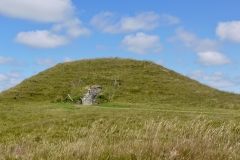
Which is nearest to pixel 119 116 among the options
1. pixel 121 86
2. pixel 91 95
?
pixel 91 95

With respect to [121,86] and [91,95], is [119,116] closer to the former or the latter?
[91,95]

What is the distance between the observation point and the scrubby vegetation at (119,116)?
7766 millimetres

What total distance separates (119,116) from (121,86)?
1967 centimetres

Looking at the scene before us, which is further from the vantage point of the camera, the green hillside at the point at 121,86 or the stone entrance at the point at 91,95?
the stone entrance at the point at 91,95

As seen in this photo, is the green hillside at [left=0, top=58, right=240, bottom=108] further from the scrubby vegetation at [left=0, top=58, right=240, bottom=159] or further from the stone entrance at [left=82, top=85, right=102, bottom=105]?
the stone entrance at [left=82, top=85, right=102, bottom=105]

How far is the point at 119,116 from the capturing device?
819 inches

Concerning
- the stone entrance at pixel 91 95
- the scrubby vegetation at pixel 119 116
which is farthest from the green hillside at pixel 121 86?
the stone entrance at pixel 91 95

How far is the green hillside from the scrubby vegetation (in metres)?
0.10

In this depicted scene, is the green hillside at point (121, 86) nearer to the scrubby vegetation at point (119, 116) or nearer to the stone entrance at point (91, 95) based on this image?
the scrubby vegetation at point (119, 116)

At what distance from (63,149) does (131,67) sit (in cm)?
3971

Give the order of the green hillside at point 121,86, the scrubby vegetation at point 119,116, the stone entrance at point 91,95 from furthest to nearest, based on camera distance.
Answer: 1. the stone entrance at point 91,95
2. the green hillside at point 121,86
3. the scrubby vegetation at point 119,116

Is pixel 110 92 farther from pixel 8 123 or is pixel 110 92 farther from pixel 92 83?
pixel 8 123

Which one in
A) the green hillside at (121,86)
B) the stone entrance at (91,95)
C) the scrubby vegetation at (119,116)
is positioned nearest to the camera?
the scrubby vegetation at (119,116)

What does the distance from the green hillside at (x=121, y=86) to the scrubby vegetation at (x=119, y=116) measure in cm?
10
